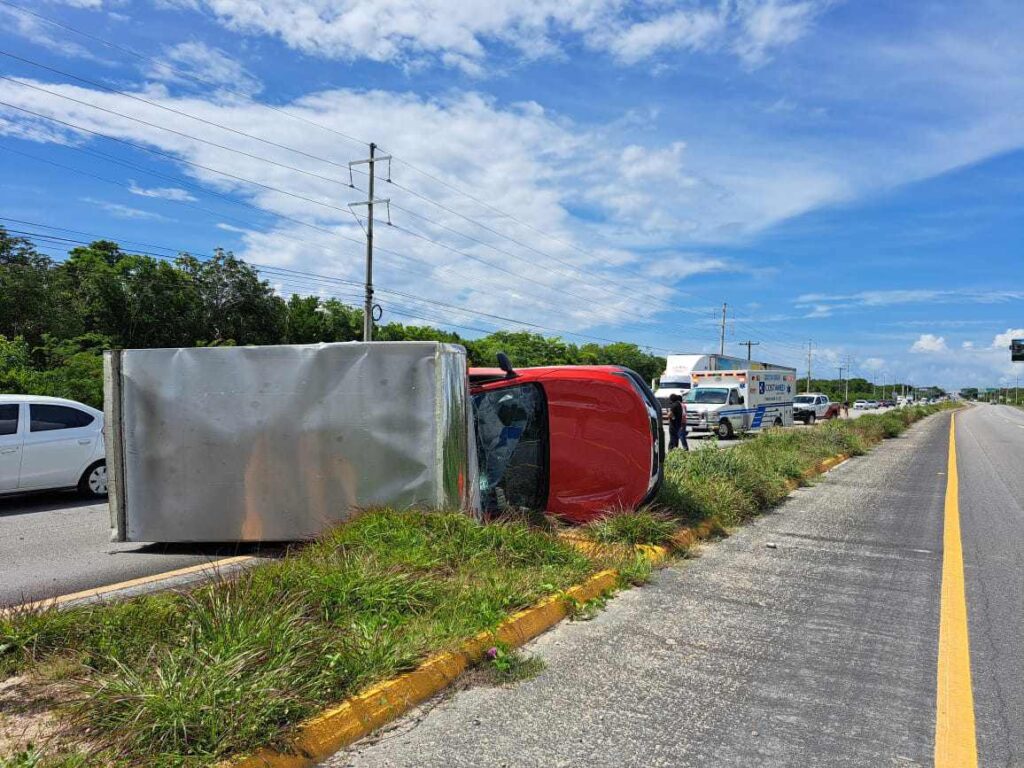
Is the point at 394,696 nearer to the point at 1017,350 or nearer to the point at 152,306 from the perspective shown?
the point at 152,306

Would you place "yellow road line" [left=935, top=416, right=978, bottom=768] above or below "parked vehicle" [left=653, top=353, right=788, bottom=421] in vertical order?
below

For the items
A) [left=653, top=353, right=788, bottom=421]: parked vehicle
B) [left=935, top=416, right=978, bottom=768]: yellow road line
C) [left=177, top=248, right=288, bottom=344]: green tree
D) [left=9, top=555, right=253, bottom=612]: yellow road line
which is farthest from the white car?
[left=177, top=248, right=288, bottom=344]: green tree

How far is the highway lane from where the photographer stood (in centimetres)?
358

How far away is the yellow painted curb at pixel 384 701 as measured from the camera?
3027 millimetres

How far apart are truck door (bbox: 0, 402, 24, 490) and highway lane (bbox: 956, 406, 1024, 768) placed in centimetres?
1049

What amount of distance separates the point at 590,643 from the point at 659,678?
61 centimetres

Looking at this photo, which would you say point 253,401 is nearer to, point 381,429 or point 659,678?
point 381,429

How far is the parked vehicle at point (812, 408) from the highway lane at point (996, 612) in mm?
31632

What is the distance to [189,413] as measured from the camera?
6602mm

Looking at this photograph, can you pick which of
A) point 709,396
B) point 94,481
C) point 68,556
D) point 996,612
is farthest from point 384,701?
point 709,396

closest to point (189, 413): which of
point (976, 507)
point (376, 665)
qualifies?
point (376, 665)

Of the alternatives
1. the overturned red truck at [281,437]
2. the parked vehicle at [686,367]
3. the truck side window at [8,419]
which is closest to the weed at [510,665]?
the overturned red truck at [281,437]

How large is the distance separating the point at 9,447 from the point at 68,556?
350 centimetres

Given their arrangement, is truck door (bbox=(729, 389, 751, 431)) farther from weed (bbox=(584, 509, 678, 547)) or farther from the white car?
the white car
